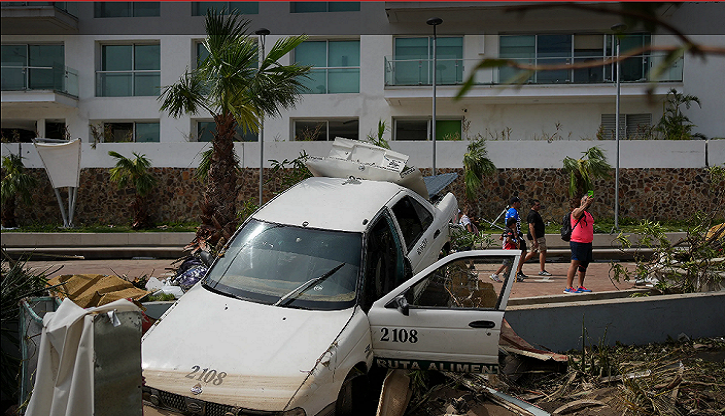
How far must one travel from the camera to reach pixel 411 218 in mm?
6688

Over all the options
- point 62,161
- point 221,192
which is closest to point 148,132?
point 62,161

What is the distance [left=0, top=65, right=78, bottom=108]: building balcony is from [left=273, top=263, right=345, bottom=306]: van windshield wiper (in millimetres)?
23306

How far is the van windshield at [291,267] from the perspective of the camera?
199 inches

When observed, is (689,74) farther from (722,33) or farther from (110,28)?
(110,28)

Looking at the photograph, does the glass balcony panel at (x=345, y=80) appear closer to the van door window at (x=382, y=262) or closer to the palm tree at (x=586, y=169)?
A: the palm tree at (x=586, y=169)

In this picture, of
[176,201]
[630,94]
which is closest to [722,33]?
[630,94]

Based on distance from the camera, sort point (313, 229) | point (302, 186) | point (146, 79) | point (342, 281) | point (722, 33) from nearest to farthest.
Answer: point (342, 281)
point (313, 229)
point (302, 186)
point (722, 33)
point (146, 79)

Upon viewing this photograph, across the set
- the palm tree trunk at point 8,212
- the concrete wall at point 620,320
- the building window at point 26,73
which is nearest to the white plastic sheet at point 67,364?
the concrete wall at point 620,320

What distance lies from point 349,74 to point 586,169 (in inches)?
409

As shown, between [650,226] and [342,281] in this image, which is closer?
[342,281]

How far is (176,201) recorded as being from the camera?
76.3 ft

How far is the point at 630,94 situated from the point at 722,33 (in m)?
4.79

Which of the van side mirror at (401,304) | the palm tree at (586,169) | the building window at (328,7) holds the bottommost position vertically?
the van side mirror at (401,304)

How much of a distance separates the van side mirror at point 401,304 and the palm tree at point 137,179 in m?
18.9
